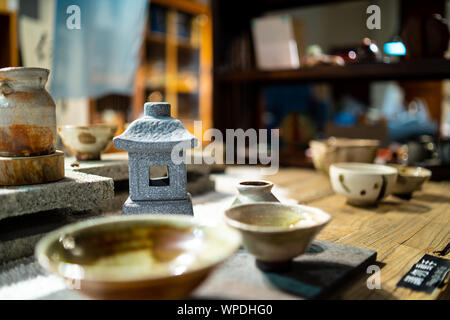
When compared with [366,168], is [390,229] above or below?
below

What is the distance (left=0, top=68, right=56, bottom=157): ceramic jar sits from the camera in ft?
3.11

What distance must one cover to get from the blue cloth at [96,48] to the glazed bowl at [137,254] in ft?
7.16

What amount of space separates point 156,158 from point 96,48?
219 cm

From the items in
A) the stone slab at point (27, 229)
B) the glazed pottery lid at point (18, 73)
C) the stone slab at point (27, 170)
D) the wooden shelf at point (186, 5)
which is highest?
the wooden shelf at point (186, 5)

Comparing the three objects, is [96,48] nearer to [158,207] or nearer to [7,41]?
[7,41]

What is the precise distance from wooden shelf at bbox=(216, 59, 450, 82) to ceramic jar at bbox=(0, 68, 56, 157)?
60.0 inches

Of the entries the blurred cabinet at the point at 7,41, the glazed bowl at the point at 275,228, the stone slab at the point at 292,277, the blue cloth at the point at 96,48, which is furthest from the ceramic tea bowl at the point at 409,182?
the blurred cabinet at the point at 7,41

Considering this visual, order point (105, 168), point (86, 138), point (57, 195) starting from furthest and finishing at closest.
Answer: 1. point (86, 138)
2. point (105, 168)
3. point (57, 195)

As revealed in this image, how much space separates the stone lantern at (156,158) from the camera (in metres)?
0.94

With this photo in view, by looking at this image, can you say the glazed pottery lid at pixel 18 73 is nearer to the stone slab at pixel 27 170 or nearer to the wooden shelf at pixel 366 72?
the stone slab at pixel 27 170

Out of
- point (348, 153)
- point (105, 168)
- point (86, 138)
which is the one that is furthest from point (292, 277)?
point (348, 153)

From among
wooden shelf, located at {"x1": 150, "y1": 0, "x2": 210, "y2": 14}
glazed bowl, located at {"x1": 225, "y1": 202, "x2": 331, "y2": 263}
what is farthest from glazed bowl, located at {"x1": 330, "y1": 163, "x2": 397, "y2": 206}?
wooden shelf, located at {"x1": 150, "y1": 0, "x2": 210, "y2": 14}

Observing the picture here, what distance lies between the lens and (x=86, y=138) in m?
1.39

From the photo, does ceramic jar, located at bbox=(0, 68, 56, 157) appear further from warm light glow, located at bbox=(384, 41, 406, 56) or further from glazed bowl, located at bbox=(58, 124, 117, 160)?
warm light glow, located at bbox=(384, 41, 406, 56)
